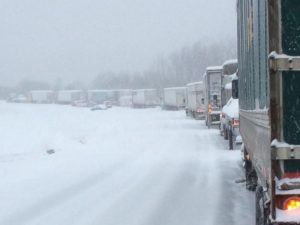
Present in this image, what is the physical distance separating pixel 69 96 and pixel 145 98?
4287cm

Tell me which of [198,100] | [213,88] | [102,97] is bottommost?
[198,100]

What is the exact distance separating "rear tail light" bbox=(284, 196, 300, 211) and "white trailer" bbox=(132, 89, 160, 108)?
3878 inches

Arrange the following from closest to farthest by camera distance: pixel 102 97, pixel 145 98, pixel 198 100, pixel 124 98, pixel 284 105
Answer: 1. pixel 284 105
2. pixel 198 100
3. pixel 145 98
4. pixel 124 98
5. pixel 102 97

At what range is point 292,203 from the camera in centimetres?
442

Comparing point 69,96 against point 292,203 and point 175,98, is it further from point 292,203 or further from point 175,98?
point 292,203

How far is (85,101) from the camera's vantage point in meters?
129

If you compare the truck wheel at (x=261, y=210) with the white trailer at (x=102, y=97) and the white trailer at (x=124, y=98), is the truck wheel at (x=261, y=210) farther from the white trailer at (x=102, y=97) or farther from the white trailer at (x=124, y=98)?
the white trailer at (x=102, y=97)

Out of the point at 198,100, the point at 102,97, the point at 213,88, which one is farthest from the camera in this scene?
the point at 102,97

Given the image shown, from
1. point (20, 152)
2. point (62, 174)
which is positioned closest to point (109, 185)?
point (62, 174)

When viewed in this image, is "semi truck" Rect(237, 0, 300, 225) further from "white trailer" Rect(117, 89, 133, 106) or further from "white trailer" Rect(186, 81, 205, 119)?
"white trailer" Rect(117, 89, 133, 106)

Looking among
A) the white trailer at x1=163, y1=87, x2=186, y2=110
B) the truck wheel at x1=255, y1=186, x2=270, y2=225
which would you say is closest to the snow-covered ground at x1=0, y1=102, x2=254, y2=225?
the truck wheel at x1=255, y1=186, x2=270, y2=225

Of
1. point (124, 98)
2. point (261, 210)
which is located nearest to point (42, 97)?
point (124, 98)

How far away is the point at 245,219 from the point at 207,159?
9798mm

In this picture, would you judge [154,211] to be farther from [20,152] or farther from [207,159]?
[20,152]
